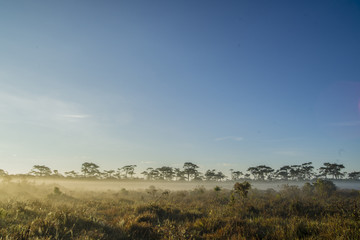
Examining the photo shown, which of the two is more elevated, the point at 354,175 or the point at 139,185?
the point at 354,175

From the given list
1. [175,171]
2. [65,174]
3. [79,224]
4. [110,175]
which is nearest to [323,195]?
[79,224]

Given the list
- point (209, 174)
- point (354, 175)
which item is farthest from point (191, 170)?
point (354, 175)

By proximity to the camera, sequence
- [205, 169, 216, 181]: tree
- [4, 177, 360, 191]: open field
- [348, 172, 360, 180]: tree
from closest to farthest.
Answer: [4, 177, 360, 191]: open field, [348, 172, 360, 180]: tree, [205, 169, 216, 181]: tree

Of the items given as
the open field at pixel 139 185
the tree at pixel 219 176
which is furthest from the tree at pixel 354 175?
the tree at pixel 219 176

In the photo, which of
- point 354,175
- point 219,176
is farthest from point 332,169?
point 219,176

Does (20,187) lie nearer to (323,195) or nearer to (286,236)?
(286,236)

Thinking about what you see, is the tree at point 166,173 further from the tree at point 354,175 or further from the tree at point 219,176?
the tree at point 354,175

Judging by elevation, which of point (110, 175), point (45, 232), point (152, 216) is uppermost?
point (45, 232)

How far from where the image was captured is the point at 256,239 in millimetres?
5418

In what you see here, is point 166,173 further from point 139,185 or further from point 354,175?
point 354,175

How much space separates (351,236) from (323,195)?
2024 cm

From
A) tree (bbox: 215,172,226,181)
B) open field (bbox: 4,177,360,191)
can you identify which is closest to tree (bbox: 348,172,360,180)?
open field (bbox: 4,177,360,191)

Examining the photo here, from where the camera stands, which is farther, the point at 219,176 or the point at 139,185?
the point at 219,176

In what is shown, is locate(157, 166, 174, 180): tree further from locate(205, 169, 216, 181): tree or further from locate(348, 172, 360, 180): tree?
locate(348, 172, 360, 180): tree
